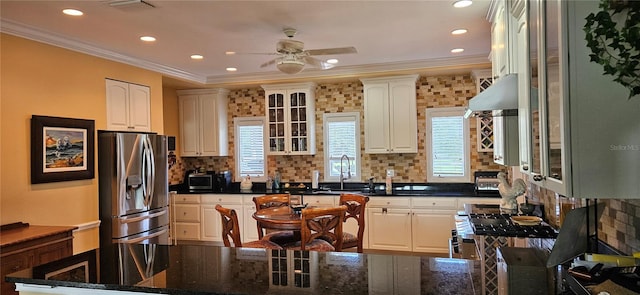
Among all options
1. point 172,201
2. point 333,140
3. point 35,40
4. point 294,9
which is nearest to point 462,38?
point 294,9

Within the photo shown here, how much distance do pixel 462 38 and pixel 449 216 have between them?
7.08ft

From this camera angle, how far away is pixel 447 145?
5574mm

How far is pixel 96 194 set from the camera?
4.15 metres

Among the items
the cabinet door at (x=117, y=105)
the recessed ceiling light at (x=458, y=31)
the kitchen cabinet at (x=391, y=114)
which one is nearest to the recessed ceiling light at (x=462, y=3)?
the recessed ceiling light at (x=458, y=31)

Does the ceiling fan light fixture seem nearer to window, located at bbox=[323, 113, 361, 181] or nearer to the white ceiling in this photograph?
the white ceiling

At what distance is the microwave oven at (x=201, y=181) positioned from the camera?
6109mm

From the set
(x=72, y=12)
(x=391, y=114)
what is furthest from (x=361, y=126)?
(x=72, y=12)

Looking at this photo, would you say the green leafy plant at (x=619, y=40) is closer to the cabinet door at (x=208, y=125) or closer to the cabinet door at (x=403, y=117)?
the cabinet door at (x=403, y=117)

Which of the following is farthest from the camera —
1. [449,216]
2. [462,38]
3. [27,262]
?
[449,216]

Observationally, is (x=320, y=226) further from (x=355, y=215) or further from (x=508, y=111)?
(x=508, y=111)

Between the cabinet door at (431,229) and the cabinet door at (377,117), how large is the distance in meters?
1.03

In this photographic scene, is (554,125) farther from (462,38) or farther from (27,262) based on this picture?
(27,262)

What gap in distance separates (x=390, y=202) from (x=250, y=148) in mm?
2515

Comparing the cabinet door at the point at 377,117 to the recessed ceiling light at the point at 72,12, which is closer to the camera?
the recessed ceiling light at the point at 72,12
